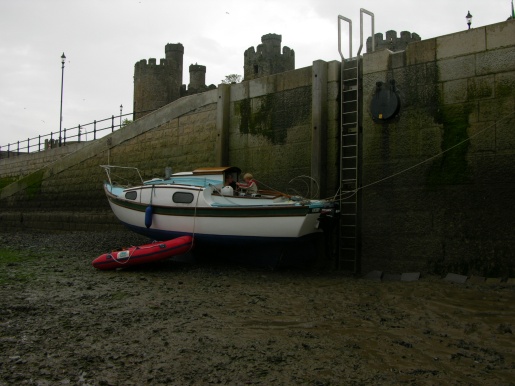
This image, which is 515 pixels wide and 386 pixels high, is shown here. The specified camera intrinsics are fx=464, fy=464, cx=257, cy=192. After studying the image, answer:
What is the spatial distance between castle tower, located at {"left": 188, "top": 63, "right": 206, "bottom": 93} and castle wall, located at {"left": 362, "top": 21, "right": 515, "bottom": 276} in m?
30.6

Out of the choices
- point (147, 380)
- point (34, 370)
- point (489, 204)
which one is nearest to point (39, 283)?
point (34, 370)

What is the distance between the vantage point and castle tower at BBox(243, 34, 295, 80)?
34.0 meters

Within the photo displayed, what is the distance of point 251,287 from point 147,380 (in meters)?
3.70

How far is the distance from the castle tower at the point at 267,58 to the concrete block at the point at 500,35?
1088 inches

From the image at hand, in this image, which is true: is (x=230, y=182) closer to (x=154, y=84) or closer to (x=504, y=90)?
(x=504, y=90)

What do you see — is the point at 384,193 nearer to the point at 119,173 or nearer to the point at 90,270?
the point at 90,270

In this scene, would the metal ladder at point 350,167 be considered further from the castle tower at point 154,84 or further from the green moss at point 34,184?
the castle tower at point 154,84

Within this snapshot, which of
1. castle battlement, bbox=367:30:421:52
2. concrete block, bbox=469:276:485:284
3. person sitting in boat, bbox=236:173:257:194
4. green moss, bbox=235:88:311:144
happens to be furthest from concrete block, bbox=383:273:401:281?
castle battlement, bbox=367:30:421:52

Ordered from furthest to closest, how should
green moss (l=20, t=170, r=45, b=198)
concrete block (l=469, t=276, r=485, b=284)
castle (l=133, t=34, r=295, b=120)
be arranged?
castle (l=133, t=34, r=295, b=120)
green moss (l=20, t=170, r=45, b=198)
concrete block (l=469, t=276, r=485, b=284)

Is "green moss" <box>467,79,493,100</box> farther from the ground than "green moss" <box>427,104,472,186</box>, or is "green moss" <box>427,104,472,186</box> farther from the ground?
"green moss" <box>467,79,493,100</box>

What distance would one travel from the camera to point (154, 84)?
36188 mm

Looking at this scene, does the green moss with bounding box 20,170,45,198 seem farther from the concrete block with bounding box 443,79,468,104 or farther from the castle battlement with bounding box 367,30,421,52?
the castle battlement with bounding box 367,30,421,52

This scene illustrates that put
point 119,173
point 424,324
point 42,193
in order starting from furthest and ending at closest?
1. point 42,193
2. point 119,173
3. point 424,324

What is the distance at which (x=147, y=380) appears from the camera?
3398 mm
